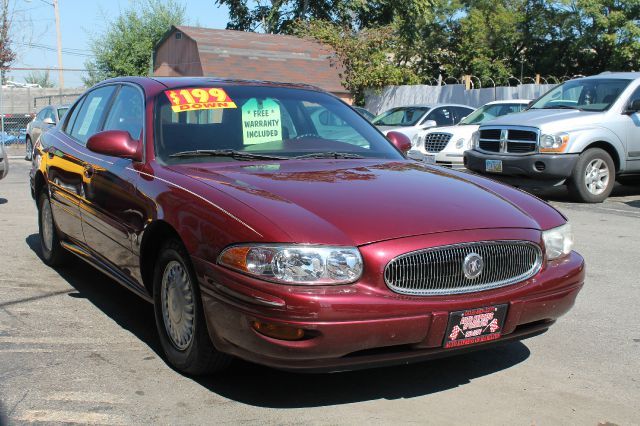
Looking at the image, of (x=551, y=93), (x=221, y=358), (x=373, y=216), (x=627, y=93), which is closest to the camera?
(x=373, y=216)

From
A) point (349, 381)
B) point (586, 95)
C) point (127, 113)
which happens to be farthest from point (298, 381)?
point (586, 95)

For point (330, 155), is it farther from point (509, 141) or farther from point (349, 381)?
point (509, 141)

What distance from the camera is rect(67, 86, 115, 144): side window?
19.1 feet

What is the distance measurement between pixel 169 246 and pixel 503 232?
1682mm

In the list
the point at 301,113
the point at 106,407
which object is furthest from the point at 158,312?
the point at 301,113

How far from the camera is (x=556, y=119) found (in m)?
11.1

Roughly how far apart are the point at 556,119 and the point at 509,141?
0.73 meters

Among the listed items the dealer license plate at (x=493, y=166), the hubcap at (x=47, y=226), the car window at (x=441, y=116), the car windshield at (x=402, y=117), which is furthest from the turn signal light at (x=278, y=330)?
the car window at (x=441, y=116)

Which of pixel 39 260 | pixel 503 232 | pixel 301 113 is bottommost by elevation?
pixel 39 260

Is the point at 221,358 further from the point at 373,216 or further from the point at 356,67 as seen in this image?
the point at 356,67

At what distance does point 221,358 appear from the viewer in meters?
3.89

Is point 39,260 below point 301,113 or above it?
below

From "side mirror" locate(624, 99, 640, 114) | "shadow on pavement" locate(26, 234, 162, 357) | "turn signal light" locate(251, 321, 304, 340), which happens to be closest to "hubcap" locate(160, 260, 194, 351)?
"shadow on pavement" locate(26, 234, 162, 357)

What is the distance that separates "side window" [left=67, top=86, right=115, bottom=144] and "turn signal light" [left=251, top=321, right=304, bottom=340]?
2.89m
